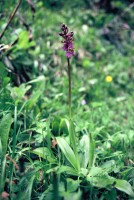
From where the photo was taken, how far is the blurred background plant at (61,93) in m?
1.55

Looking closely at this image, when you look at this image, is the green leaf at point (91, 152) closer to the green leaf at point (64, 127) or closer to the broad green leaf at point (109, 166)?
the broad green leaf at point (109, 166)

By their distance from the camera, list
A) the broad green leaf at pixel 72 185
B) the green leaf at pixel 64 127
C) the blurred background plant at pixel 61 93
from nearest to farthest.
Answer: the broad green leaf at pixel 72 185, the blurred background plant at pixel 61 93, the green leaf at pixel 64 127

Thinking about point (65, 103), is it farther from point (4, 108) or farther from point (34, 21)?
point (34, 21)

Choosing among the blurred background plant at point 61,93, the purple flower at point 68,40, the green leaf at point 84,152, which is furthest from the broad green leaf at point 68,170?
the purple flower at point 68,40

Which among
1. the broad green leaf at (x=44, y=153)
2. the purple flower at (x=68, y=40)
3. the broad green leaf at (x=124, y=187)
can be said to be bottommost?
the broad green leaf at (x=124, y=187)

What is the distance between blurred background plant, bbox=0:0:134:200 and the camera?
5.10 feet

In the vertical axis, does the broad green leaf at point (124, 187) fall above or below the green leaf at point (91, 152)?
below

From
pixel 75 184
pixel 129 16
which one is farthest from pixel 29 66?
pixel 129 16

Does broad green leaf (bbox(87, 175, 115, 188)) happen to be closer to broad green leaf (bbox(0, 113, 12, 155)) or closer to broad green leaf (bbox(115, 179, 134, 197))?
broad green leaf (bbox(115, 179, 134, 197))

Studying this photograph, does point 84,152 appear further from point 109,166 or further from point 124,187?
point 124,187

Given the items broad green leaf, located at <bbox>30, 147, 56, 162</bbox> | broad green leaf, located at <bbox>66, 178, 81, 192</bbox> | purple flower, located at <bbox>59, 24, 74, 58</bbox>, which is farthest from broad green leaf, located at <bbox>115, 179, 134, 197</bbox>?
purple flower, located at <bbox>59, 24, 74, 58</bbox>

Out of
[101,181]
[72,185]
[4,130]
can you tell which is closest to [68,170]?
[72,185]

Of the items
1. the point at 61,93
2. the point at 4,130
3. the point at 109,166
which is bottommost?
the point at 109,166

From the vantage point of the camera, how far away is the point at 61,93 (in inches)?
99.4
